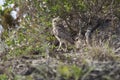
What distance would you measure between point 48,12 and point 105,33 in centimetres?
134

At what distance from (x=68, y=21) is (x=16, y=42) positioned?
48.5 inches

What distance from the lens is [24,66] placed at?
610 centimetres

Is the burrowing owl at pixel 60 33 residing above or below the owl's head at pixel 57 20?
below

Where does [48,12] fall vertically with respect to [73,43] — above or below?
above

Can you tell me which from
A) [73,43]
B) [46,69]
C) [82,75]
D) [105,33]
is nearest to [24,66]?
[46,69]

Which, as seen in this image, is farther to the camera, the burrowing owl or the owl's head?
the owl's head

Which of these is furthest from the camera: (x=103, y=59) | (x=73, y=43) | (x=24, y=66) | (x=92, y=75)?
(x=73, y=43)

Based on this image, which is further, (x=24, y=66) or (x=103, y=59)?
(x=24, y=66)

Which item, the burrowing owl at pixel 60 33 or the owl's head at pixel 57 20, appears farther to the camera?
the owl's head at pixel 57 20

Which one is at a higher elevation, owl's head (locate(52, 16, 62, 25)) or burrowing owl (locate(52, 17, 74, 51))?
owl's head (locate(52, 16, 62, 25))

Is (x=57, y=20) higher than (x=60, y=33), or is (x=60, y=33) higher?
(x=57, y=20)

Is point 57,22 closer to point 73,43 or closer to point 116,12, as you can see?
point 73,43

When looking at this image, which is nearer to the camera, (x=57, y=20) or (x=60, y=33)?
(x=60, y=33)

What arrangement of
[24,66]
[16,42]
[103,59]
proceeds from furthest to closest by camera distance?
[16,42] → [24,66] → [103,59]
